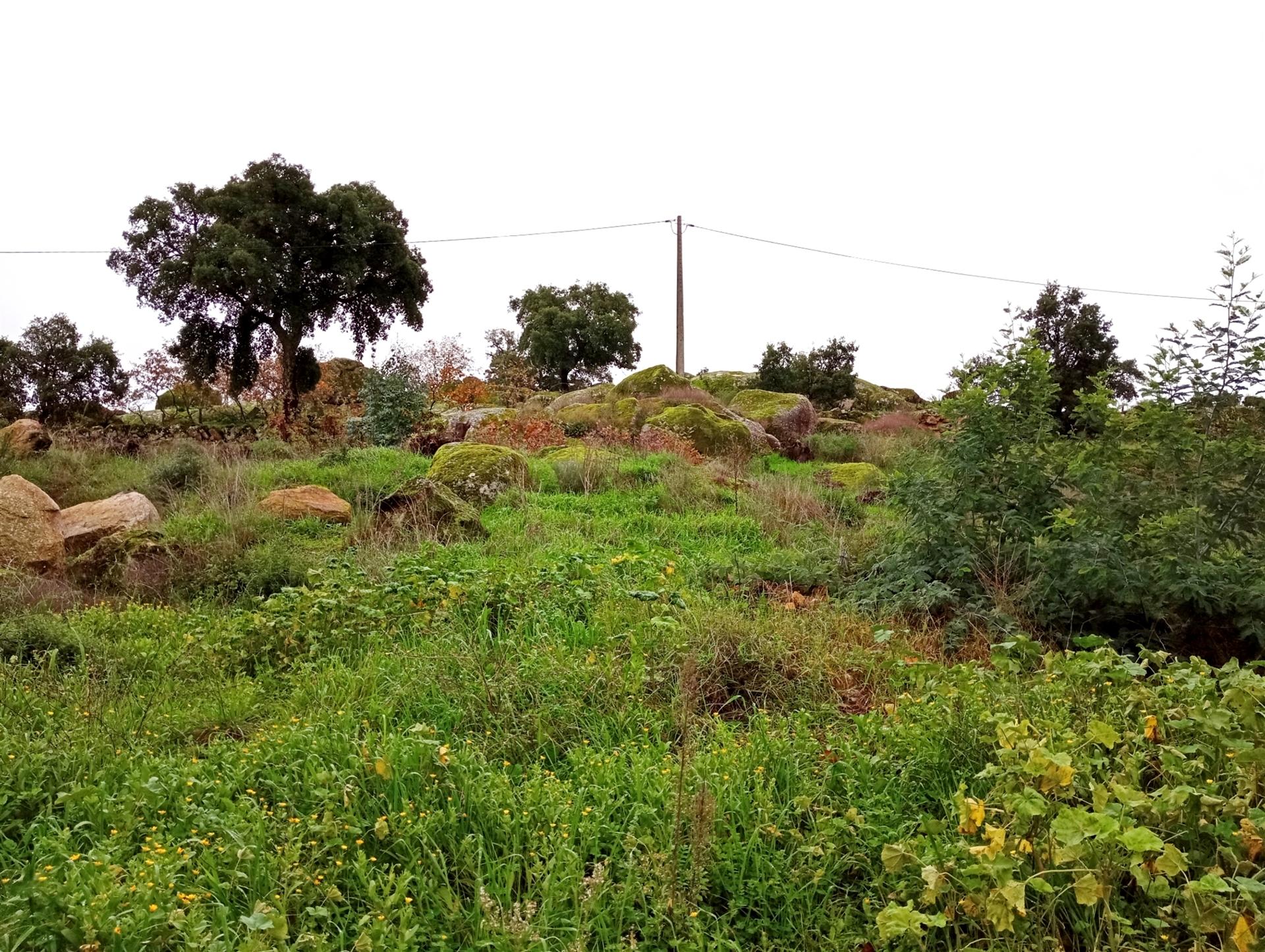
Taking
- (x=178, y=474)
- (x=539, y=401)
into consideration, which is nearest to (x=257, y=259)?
(x=539, y=401)

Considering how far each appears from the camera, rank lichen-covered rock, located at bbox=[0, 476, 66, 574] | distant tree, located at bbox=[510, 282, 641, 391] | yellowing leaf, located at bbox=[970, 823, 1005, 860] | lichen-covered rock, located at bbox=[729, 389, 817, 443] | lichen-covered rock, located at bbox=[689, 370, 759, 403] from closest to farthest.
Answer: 1. yellowing leaf, located at bbox=[970, 823, 1005, 860]
2. lichen-covered rock, located at bbox=[0, 476, 66, 574]
3. lichen-covered rock, located at bbox=[729, 389, 817, 443]
4. lichen-covered rock, located at bbox=[689, 370, 759, 403]
5. distant tree, located at bbox=[510, 282, 641, 391]

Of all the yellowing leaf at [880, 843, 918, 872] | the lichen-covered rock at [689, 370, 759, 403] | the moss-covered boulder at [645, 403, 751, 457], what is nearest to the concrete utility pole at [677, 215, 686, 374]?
the lichen-covered rock at [689, 370, 759, 403]

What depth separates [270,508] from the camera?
7773mm

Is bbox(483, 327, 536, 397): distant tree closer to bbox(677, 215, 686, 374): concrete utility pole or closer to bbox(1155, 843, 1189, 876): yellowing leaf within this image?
bbox(677, 215, 686, 374): concrete utility pole

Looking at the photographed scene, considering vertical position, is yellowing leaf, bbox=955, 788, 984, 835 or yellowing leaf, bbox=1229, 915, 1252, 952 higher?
yellowing leaf, bbox=955, 788, 984, 835

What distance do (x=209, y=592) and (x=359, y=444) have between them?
8.06 meters

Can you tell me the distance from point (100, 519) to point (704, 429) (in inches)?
378

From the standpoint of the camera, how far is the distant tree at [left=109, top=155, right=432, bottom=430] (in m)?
20.6

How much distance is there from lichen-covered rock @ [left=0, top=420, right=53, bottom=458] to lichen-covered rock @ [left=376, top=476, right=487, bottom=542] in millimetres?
7585

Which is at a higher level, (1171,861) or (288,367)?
(288,367)

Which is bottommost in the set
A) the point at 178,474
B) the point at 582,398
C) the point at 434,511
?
the point at 434,511

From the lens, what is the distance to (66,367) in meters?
26.1

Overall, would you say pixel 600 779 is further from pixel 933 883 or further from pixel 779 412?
pixel 779 412

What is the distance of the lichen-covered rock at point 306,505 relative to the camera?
7.78 metres
